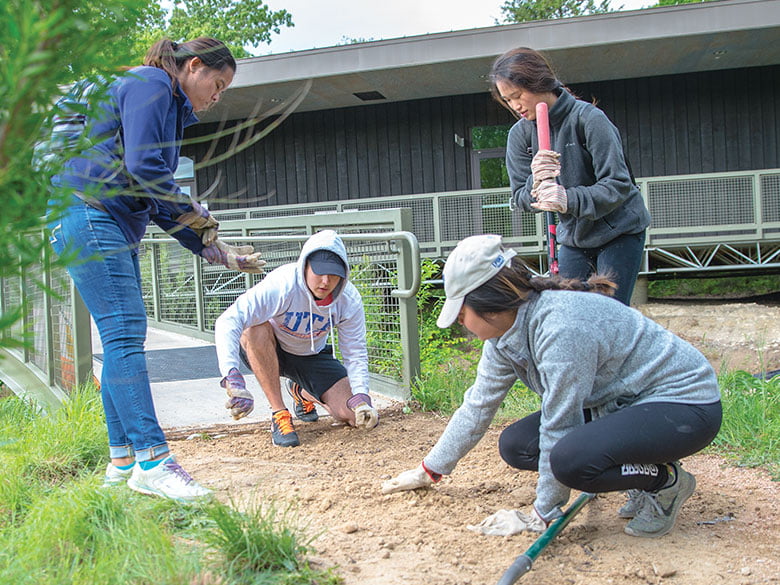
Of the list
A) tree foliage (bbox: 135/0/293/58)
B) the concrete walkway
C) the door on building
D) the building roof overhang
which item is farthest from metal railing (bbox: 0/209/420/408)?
tree foliage (bbox: 135/0/293/58)

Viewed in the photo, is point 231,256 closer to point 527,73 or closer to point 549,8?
point 527,73

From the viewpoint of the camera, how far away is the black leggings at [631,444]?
2275 millimetres

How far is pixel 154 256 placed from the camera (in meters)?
9.24

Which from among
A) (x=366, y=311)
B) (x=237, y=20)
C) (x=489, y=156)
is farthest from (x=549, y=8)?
(x=366, y=311)

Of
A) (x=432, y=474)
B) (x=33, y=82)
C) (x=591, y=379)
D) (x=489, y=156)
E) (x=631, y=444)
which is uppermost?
(x=489, y=156)

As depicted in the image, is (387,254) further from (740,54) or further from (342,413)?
(740,54)

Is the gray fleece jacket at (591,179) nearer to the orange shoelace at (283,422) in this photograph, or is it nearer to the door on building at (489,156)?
the orange shoelace at (283,422)

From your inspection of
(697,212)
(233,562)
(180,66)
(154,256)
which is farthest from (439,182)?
(233,562)

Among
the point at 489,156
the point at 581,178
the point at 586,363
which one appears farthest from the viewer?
the point at 489,156

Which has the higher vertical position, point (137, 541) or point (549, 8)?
point (549, 8)

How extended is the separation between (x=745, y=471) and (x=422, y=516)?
5.08ft

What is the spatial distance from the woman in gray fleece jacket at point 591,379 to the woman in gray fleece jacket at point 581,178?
0.71 metres

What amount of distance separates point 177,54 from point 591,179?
6.02ft

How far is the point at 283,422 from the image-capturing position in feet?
12.5
